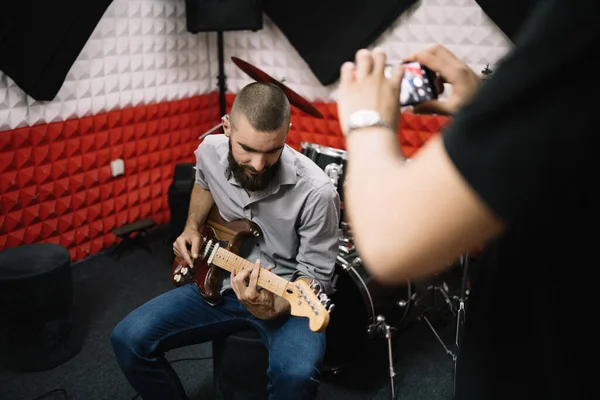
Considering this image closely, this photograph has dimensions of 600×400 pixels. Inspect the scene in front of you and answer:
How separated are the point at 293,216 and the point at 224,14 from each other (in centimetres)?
234

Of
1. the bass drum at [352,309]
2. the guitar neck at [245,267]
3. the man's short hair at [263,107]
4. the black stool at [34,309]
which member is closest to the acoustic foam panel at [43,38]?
the black stool at [34,309]

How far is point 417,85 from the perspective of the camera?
3.27ft

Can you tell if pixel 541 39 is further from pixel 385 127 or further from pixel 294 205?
pixel 294 205

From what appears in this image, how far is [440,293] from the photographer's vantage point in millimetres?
3305

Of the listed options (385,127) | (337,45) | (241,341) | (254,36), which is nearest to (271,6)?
(254,36)

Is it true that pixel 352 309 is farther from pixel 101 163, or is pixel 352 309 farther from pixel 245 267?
pixel 101 163

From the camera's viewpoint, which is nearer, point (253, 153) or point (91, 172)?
point (253, 153)

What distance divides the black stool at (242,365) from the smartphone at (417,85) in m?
1.52

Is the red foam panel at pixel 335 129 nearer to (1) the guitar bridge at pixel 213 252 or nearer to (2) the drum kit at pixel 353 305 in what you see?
(2) the drum kit at pixel 353 305

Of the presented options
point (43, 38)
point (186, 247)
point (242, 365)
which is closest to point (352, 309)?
point (242, 365)

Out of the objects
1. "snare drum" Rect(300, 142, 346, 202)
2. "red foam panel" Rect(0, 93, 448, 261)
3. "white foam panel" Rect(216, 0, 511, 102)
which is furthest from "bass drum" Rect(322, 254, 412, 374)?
"white foam panel" Rect(216, 0, 511, 102)

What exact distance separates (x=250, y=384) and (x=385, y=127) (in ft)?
6.00

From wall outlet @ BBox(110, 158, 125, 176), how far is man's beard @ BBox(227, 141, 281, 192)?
78.8 inches

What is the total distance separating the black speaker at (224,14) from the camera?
3998 mm
